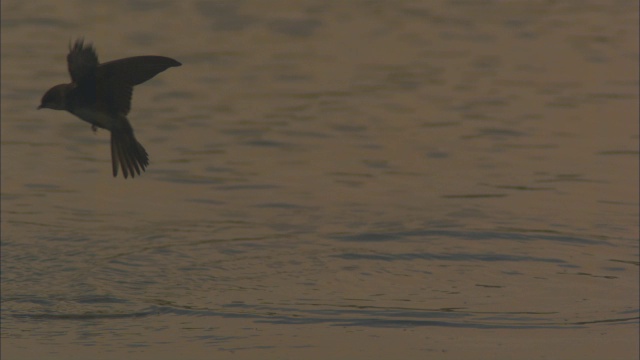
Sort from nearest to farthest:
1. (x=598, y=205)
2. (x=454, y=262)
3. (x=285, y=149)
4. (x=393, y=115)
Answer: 1. (x=454, y=262)
2. (x=598, y=205)
3. (x=285, y=149)
4. (x=393, y=115)

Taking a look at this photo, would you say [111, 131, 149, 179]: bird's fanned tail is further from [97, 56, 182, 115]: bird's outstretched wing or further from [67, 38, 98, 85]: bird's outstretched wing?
[67, 38, 98, 85]: bird's outstretched wing

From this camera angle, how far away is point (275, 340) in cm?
728

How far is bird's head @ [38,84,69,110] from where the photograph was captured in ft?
16.4

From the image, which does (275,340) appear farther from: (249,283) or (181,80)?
(181,80)

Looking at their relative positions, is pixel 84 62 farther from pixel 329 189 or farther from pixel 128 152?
pixel 329 189

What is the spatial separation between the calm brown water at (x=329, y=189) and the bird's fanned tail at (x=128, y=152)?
2.03 meters

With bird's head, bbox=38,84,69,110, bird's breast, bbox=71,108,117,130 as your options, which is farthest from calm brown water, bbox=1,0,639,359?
bird's head, bbox=38,84,69,110

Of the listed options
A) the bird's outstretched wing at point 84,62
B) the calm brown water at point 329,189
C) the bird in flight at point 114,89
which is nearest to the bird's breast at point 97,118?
the bird in flight at point 114,89

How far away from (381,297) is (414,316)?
38cm

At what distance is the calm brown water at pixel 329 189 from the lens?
761 cm

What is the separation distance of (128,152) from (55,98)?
0.34 m

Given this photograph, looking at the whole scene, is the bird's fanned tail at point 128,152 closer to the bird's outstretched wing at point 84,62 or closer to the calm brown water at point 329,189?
the bird's outstretched wing at point 84,62

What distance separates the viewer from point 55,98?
5031 mm

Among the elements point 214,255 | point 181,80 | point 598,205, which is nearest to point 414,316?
point 214,255
